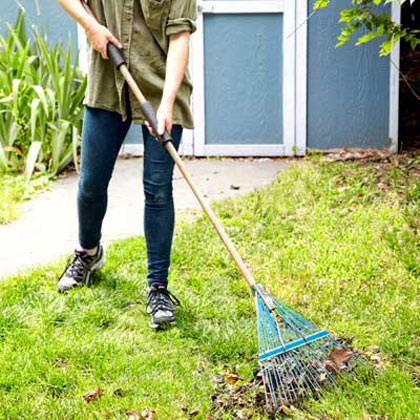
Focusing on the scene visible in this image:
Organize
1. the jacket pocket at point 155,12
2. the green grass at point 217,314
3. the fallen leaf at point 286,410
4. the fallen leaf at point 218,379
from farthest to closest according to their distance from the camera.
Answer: the jacket pocket at point 155,12 → the fallen leaf at point 218,379 → the green grass at point 217,314 → the fallen leaf at point 286,410

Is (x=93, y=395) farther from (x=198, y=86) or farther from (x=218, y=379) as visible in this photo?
(x=198, y=86)

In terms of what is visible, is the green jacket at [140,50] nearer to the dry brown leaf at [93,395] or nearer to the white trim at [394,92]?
the dry brown leaf at [93,395]

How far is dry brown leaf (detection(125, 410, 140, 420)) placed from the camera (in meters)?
2.67

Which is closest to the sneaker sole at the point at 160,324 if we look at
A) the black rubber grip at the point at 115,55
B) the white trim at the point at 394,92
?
the black rubber grip at the point at 115,55

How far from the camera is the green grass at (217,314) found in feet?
9.09

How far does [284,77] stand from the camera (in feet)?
22.1

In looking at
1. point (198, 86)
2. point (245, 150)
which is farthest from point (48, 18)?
point (245, 150)

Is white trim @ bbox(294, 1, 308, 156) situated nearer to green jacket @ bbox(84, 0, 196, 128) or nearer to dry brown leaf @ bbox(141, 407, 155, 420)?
green jacket @ bbox(84, 0, 196, 128)

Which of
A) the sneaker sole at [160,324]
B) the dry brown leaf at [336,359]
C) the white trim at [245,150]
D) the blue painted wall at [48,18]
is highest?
the blue painted wall at [48,18]

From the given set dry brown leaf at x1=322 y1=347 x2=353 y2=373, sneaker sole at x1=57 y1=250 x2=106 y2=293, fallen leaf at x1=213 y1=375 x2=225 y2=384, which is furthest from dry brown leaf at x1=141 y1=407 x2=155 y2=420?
sneaker sole at x1=57 y1=250 x2=106 y2=293

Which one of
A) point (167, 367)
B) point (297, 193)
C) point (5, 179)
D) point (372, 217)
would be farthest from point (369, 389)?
point (5, 179)

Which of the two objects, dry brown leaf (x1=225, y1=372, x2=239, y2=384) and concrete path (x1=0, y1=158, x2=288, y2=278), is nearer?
dry brown leaf (x1=225, y1=372, x2=239, y2=384)

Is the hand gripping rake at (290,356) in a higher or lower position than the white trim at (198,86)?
lower

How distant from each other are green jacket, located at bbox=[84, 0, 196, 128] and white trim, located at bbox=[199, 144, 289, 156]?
3.53 meters
